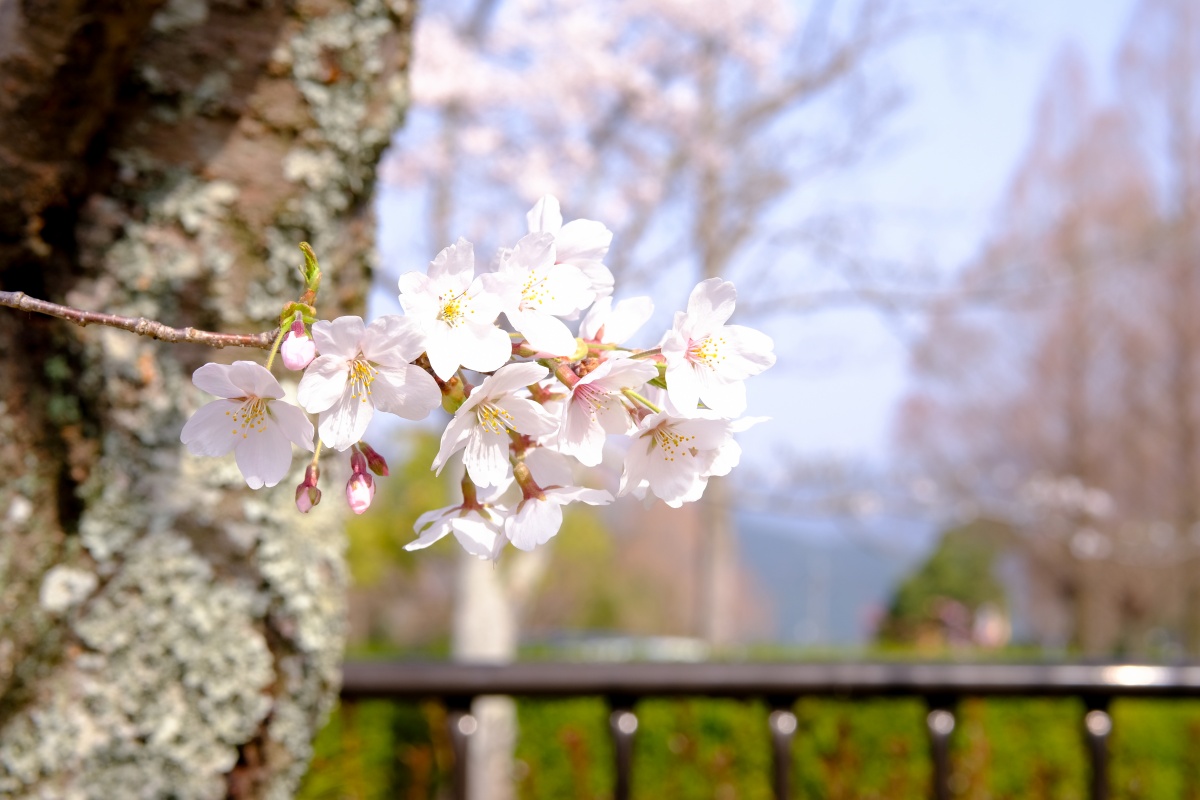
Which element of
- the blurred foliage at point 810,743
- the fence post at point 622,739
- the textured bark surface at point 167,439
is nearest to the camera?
the textured bark surface at point 167,439

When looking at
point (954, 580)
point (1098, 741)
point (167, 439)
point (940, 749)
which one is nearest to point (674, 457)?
point (167, 439)

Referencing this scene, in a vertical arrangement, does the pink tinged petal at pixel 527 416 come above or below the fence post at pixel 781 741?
above

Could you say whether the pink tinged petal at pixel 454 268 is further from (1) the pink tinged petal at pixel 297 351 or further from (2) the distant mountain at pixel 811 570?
(2) the distant mountain at pixel 811 570

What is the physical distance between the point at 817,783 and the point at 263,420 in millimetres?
6263

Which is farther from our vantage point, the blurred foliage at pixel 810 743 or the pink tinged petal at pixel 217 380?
the blurred foliage at pixel 810 743

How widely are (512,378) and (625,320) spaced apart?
0.12 meters

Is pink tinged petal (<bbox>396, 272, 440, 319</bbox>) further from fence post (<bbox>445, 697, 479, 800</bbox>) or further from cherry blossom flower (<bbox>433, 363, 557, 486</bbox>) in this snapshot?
fence post (<bbox>445, 697, 479, 800</bbox>)

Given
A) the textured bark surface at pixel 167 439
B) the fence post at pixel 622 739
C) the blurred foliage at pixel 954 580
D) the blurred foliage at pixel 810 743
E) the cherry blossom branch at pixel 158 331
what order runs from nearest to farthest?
1. the cherry blossom branch at pixel 158 331
2. the textured bark surface at pixel 167 439
3. the fence post at pixel 622 739
4. the blurred foliage at pixel 810 743
5. the blurred foliage at pixel 954 580

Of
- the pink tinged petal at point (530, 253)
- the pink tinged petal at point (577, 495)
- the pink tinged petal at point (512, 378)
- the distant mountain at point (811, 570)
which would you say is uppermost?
the distant mountain at point (811, 570)

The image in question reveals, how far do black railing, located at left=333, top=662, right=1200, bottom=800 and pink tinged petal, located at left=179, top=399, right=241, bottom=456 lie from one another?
3.45ft

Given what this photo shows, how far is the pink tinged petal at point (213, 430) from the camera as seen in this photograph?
0.58 m

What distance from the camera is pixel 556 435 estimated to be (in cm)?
58

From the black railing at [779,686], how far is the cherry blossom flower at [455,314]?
1.13 metres

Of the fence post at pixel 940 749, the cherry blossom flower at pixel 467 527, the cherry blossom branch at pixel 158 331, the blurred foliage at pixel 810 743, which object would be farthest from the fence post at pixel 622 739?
the blurred foliage at pixel 810 743
